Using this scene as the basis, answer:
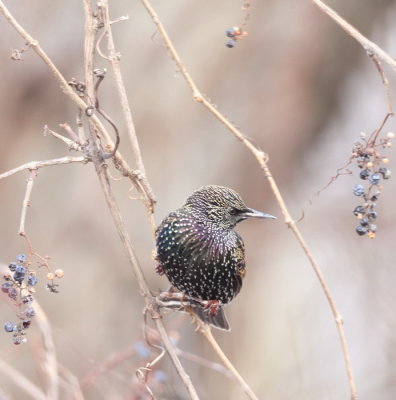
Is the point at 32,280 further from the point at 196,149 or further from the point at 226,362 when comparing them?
the point at 196,149

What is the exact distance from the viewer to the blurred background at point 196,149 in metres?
7.32

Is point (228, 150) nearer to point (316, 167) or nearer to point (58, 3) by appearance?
point (316, 167)

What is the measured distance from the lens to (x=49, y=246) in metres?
7.65

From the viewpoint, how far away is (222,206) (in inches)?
157

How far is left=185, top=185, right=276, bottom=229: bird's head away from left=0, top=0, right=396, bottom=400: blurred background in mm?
3089

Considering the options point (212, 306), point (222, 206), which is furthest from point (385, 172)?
point (212, 306)

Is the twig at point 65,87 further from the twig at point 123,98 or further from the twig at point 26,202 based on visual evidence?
the twig at point 26,202

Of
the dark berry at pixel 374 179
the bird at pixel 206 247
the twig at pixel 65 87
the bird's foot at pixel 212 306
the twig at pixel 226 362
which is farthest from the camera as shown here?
the bird's foot at pixel 212 306

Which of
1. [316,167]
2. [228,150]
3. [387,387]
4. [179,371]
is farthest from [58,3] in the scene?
[179,371]

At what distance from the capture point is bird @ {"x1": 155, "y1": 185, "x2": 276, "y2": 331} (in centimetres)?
392

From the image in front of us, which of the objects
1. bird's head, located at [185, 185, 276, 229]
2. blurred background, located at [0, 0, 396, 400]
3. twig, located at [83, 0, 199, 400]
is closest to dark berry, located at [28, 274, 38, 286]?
twig, located at [83, 0, 199, 400]

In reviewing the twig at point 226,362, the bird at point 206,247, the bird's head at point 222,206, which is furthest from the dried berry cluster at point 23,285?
the bird's head at point 222,206

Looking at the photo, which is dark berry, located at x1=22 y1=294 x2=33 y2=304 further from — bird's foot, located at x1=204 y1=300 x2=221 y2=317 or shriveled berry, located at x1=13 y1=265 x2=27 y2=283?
bird's foot, located at x1=204 y1=300 x2=221 y2=317

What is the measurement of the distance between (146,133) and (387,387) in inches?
115
